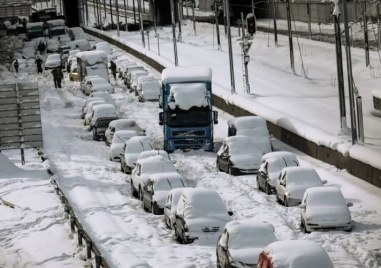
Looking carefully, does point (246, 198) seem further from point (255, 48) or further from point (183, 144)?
point (255, 48)

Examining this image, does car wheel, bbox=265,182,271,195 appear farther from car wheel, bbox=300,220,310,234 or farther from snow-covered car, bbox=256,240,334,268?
snow-covered car, bbox=256,240,334,268

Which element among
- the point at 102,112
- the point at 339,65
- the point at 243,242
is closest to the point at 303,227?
the point at 243,242

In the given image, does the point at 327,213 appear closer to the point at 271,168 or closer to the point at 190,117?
the point at 271,168

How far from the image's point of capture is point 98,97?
63375 millimetres

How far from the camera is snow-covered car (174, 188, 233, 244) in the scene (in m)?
29.6

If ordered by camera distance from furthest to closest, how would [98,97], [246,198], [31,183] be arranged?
[98,97], [31,183], [246,198]

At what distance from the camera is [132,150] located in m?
43.7

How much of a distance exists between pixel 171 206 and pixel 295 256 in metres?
11.3

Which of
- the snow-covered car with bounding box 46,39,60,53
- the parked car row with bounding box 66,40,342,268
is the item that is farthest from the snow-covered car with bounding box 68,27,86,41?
the parked car row with bounding box 66,40,342,268

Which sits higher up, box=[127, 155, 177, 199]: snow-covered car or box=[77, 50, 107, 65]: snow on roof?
box=[77, 50, 107, 65]: snow on roof

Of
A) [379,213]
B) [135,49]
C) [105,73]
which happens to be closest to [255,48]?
[135,49]

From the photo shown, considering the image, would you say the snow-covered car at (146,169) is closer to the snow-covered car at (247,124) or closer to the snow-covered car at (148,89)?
the snow-covered car at (247,124)

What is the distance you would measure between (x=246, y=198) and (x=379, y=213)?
17.6ft

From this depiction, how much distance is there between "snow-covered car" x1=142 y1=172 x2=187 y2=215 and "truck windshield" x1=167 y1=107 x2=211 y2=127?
10.5m
